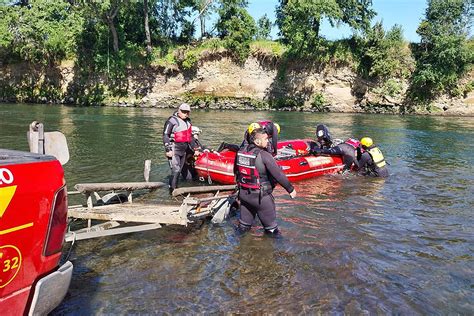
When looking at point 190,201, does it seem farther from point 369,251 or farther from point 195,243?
point 369,251

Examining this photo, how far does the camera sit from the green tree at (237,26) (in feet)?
127

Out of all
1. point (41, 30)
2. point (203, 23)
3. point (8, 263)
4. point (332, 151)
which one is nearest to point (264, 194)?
point (8, 263)

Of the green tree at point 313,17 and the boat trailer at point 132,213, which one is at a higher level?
the green tree at point 313,17

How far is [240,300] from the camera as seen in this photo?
14.9 feet

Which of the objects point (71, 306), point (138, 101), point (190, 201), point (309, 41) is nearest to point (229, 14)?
point (309, 41)

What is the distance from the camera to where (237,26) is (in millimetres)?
38844

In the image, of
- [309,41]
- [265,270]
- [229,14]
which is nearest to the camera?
[265,270]

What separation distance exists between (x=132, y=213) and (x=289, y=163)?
17.2 ft

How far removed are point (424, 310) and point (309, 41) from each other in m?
35.3

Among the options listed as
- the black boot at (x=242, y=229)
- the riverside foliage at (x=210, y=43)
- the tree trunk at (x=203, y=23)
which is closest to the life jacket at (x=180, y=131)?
the black boot at (x=242, y=229)

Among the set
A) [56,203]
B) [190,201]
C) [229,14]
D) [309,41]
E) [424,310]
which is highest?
[229,14]

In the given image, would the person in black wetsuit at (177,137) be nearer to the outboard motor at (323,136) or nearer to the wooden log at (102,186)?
the wooden log at (102,186)

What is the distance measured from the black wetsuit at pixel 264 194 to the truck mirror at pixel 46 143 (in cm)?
284

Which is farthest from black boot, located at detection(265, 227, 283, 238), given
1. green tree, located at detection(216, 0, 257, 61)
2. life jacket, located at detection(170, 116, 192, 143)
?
green tree, located at detection(216, 0, 257, 61)
